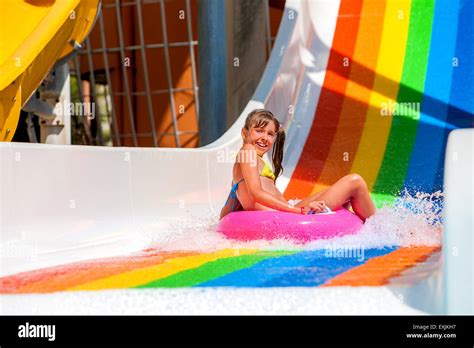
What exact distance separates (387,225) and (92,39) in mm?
3662

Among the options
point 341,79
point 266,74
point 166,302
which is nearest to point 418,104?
point 341,79

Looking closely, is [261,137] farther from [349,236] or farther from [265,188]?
[349,236]

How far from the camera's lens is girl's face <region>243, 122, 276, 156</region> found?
277cm

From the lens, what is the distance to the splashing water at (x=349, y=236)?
2389 millimetres

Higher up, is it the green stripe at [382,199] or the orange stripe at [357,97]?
the orange stripe at [357,97]

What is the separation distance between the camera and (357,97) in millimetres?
3967

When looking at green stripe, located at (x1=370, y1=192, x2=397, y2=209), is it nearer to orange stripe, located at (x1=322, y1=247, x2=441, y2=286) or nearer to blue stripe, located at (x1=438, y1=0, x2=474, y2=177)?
blue stripe, located at (x1=438, y1=0, x2=474, y2=177)

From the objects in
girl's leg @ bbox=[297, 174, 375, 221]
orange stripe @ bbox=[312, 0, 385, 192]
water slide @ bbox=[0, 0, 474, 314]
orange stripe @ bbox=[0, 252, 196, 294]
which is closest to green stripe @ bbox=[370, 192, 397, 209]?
water slide @ bbox=[0, 0, 474, 314]

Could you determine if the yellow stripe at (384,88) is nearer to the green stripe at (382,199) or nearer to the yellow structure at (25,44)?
the green stripe at (382,199)

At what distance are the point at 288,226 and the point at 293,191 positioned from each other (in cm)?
98

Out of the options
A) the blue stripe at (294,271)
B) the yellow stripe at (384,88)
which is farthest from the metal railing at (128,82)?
the blue stripe at (294,271)

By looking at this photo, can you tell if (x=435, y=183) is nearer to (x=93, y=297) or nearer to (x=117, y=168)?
(x=117, y=168)

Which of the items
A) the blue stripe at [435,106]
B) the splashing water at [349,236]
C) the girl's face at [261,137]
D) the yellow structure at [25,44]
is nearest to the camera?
the splashing water at [349,236]

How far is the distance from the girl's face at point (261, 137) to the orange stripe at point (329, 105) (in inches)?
27.1
